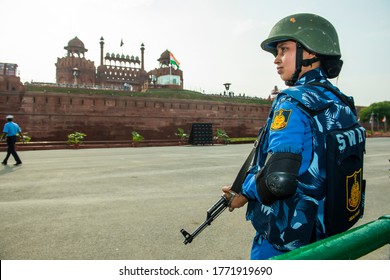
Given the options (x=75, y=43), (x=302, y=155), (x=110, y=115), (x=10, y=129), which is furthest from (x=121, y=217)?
(x=75, y=43)

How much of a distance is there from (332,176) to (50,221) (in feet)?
11.5

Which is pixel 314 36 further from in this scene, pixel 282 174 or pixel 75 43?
pixel 75 43

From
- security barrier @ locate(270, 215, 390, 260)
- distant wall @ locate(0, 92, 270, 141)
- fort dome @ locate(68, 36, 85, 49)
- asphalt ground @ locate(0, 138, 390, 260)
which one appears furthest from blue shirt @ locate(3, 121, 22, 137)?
fort dome @ locate(68, 36, 85, 49)

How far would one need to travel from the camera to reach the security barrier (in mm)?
792

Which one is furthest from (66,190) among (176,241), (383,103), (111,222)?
(383,103)

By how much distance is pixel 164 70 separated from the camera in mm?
50969

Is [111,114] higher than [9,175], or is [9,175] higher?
[111,114]

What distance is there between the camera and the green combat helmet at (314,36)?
141 cm

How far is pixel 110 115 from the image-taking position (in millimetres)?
25516

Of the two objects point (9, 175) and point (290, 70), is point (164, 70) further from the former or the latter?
point (290, 70)

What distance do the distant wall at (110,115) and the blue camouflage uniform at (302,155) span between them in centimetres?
2435

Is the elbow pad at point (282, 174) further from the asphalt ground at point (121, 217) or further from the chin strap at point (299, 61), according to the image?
the asphalt ground at point (121, 217)

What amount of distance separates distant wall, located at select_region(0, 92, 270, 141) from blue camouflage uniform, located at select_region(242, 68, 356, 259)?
2435 centimetres

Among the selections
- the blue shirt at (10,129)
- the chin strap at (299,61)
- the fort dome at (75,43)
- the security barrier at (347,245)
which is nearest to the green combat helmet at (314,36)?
the chin strap at (299,61)
